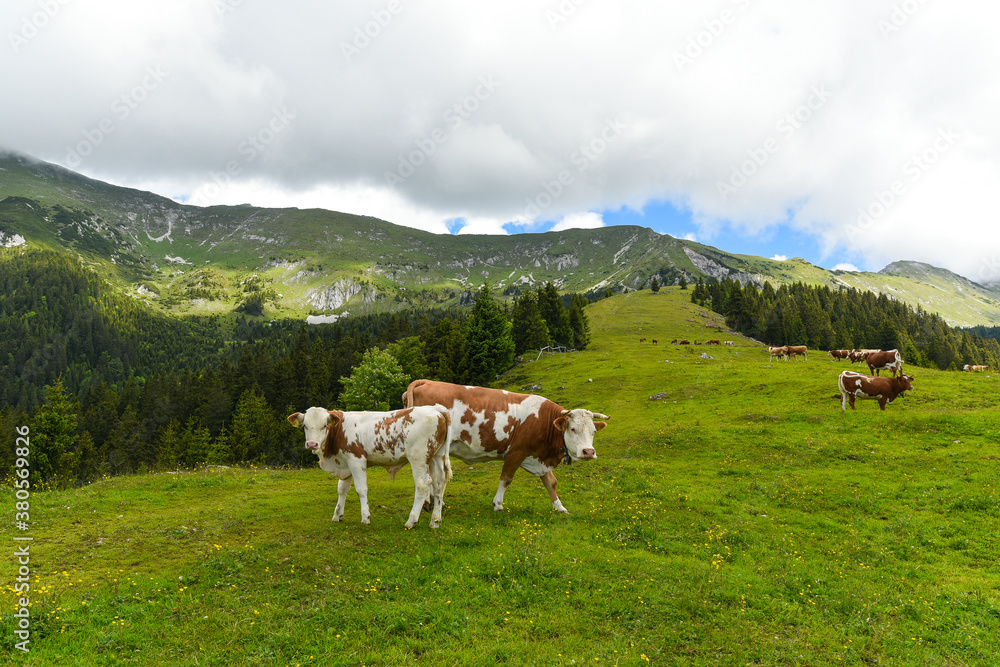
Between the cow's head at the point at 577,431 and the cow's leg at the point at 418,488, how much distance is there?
4540 millimetres

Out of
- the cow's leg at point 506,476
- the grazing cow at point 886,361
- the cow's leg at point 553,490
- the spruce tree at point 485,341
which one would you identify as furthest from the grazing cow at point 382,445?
the spruce tree at point 485,341

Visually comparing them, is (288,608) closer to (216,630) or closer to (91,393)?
(216,630)

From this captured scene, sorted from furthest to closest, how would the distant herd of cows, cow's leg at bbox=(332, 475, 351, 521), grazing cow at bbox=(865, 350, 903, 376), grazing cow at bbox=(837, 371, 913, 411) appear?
grazing cow at bbox=(865, 350, 903, 376) → grazing cow at bbox=(837, 371, 913, 411) → cow's leg at bbox=(332, 475, 351, 521) → the distant herd of cows

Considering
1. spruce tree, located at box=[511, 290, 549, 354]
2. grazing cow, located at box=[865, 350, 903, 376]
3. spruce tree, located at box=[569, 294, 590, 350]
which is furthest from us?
spruce tree, located at box=[569, 294, 590, 350]

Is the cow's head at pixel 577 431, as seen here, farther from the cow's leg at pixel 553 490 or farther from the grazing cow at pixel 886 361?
the grazing cow at pixel 886 361

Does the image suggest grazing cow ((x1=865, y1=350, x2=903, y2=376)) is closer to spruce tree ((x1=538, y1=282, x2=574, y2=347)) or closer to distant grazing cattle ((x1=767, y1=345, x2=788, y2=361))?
distant grazing cattle ((x1=767, y1=345, x2=788, y2=361))

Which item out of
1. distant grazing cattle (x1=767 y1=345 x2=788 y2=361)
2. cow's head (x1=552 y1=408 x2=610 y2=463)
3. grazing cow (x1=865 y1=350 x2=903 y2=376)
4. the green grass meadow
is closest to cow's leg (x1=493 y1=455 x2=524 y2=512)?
the green grass meadow

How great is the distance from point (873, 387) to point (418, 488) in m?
31.7

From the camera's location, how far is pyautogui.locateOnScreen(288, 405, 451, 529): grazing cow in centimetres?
1327

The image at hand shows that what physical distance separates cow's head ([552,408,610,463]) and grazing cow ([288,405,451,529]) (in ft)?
12.8

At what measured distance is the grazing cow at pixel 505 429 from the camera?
15.0 m

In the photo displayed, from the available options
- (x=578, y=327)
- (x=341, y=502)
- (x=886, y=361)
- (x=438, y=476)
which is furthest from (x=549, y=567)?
(x=578, y=327)

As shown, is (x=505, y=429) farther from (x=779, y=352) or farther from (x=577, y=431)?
(x=779, y=352)

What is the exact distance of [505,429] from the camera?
1516 centimetres
